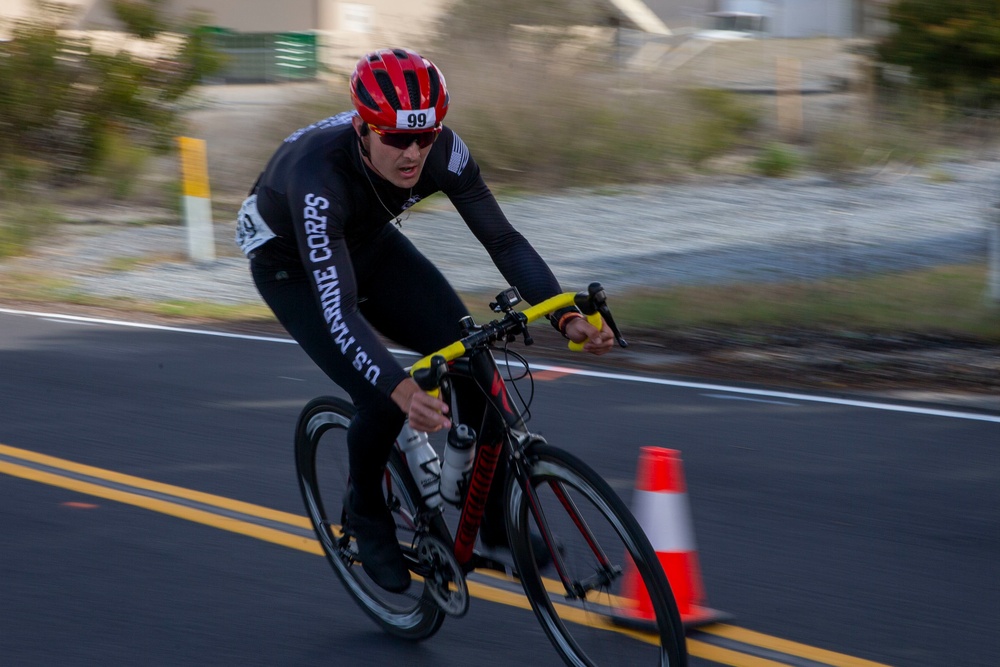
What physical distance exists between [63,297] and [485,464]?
961 centimetres

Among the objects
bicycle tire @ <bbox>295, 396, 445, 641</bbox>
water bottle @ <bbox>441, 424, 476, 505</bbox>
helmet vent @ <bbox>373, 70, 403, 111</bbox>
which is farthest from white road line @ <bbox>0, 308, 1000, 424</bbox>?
helmet vent @ <bbox>373, 70, 403, 111</bbox>

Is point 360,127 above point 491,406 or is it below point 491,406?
above

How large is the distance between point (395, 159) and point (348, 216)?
0.85 ft

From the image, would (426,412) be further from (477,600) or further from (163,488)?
(163,488)

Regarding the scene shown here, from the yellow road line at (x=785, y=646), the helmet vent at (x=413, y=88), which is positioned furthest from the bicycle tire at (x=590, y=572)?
the helmet vent at (x=413, y=88)

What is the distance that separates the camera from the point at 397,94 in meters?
3.97

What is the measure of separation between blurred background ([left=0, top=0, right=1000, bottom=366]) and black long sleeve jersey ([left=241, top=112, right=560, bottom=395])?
296 inches

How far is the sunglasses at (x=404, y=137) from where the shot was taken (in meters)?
4.04

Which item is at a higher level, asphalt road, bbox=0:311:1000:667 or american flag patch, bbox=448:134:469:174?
american flag patch, bbox=448:134:469:174

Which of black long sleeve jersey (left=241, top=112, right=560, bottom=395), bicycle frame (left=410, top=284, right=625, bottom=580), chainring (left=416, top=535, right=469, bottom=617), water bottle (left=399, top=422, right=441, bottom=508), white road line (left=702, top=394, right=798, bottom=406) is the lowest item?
white road line (left=702, top=394, right=798, bottom=406)

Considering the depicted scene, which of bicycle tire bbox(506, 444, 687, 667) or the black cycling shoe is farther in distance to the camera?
the black cycling shoe

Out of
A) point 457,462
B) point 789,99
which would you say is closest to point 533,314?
point 457,462

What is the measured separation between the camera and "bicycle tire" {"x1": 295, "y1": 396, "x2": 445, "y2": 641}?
4574 mm

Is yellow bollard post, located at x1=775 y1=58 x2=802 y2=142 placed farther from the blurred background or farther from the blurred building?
the blurred building
